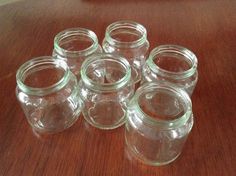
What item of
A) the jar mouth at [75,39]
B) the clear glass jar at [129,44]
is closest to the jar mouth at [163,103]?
the clear glass jar at [129,44]

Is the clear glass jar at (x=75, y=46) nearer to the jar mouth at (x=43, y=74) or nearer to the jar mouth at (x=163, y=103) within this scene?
the jar mouth at (x=43, y=74)

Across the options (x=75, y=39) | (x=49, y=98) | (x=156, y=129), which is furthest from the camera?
(x=75, y=39)

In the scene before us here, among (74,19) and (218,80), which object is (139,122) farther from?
(74,19)

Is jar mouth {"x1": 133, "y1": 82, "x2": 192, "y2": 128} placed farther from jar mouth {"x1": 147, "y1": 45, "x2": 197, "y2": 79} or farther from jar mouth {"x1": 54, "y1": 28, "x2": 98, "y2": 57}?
jar mouth {"x1": 54, "y1": 28, "x2": 98, "y2": 57}

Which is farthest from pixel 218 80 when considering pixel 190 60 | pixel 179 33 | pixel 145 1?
pixel 145 1

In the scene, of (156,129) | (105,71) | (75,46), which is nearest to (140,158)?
(156,129)

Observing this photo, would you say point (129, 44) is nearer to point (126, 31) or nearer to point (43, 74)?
point (126, 31)

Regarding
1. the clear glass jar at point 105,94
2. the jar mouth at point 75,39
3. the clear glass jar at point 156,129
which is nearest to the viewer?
the clear glass jar at point 156,129
